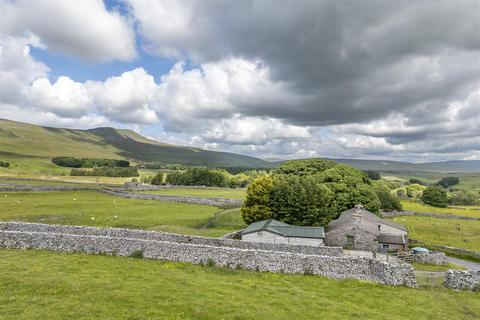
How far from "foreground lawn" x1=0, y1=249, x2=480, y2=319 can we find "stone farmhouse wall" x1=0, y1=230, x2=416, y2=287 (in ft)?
2.95

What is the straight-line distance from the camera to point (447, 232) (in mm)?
58781

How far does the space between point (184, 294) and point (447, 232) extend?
61.2m

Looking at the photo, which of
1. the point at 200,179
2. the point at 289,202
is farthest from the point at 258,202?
the point at 200,179

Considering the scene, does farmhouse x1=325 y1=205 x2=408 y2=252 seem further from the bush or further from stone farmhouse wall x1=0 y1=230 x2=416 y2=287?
the bush

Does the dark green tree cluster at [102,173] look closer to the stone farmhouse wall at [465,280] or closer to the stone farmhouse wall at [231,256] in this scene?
the stone farmhouse wall at [231,256]

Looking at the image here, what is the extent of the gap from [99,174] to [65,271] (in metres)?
147

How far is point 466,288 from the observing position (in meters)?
22.6

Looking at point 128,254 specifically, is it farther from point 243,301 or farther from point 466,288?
point 466,288

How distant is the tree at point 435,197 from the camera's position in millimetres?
104125

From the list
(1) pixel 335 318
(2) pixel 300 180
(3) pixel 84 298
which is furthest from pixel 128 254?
(2) pixel 300 180

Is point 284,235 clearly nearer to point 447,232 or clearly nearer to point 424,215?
point 447,232

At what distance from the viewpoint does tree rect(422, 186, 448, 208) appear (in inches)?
4099

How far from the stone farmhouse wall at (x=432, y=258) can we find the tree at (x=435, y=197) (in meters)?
80.9

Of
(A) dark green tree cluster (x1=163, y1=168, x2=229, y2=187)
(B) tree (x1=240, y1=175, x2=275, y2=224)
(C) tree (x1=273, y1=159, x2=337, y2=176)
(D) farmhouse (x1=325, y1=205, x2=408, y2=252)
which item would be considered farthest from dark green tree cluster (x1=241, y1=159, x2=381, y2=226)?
(A) dark green tree cluster (x1=163, y1=168, x2=229, y2=187)
